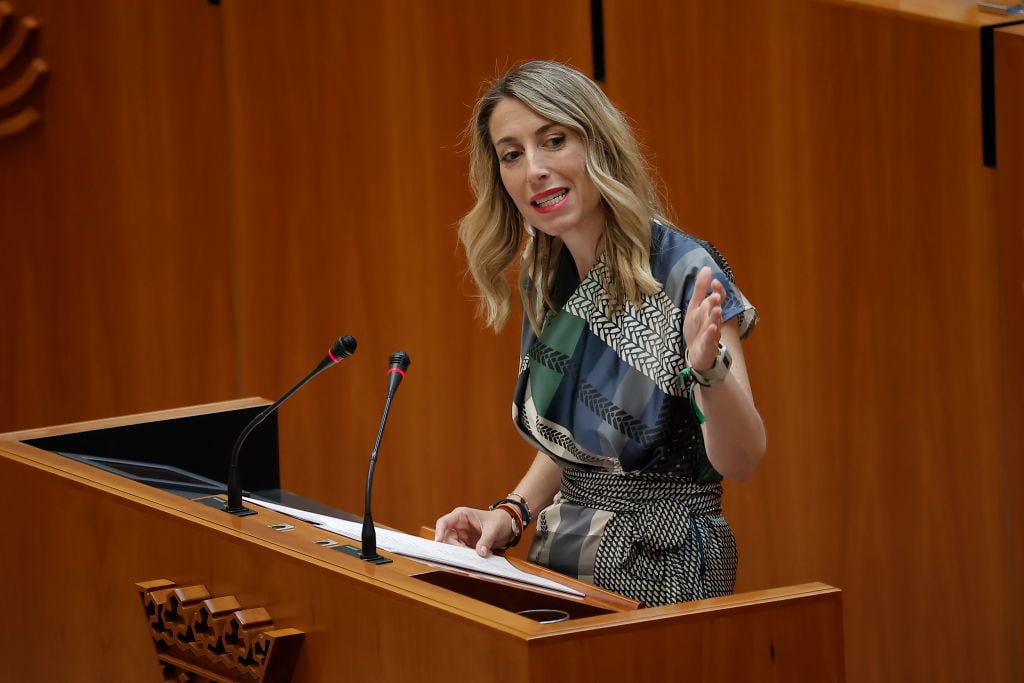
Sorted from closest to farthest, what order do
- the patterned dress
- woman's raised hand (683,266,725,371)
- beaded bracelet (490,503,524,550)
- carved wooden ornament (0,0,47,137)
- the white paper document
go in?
woman's raised hand (683,266,725,371) → the white paper document → the patterned dress → beaded bracelet (490,503,524,550) → carved wooden ornament (0,0,47,137)

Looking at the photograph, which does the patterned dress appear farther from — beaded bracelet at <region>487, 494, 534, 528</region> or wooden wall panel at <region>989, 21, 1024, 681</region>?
wooden wall panel at <region>989, 21, 1024, 681</region>

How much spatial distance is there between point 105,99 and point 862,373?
2.30 meters

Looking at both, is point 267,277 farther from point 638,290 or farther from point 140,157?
point 638,290

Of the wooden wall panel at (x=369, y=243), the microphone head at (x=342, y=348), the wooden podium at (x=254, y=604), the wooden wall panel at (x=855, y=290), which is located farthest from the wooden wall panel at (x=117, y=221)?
the microphone head at (x=342, y=348)

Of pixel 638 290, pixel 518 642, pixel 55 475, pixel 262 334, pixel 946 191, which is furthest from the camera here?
pixel 262 334

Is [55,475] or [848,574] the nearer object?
[55,475]

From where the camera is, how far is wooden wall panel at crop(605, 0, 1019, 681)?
3682 mm

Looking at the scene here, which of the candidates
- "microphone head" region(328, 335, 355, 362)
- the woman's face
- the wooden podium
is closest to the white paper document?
the wooden podium

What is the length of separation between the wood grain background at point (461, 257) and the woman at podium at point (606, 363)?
5.81 feet

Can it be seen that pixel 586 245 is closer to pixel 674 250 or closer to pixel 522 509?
pixel 674 250

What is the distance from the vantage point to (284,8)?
3908 mm

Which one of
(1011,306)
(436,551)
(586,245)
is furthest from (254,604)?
(1011,306)

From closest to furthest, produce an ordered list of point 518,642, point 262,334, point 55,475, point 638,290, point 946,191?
point 518,642 < point 638,290 < point 55,475 < point 946,191 < point 262,334

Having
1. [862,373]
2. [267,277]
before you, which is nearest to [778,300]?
[862,373]
